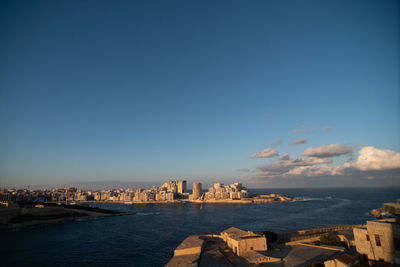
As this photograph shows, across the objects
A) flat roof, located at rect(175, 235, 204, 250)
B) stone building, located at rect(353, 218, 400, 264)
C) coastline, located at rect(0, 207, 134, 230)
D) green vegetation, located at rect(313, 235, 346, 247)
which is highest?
stone building, located at rect(353, 218, 400, 264)

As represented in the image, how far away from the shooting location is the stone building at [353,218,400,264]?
13.6 metres

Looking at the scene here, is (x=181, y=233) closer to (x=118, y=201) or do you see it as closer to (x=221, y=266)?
(x=221, y=266)

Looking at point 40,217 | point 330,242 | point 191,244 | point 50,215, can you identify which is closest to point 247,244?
point 191,244

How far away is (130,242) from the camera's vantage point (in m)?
40.9

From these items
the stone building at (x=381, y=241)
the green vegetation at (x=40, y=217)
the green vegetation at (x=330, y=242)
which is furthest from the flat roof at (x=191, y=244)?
the green vegetation at (x=40, y=217)

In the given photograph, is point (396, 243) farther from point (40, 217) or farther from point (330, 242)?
point (40, 217)

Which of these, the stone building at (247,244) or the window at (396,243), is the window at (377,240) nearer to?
the window at (396,243)

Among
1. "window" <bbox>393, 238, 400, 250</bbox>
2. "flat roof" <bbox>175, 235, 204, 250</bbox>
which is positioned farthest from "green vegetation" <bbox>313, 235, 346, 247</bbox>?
"flat roof" <bbox>175, 235, 204, 250</bbox>

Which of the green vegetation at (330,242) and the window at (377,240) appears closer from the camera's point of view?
the window at (377,240)

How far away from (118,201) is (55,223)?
107217 millimetres

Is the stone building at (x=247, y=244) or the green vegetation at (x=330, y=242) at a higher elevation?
the stone building at (x=247, y=244)

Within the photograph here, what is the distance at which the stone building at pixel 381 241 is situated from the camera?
13586 millimetres

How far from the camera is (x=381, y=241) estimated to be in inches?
565

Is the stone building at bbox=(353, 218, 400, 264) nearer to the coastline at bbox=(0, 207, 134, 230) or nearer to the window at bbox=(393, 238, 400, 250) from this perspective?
the window at bbox=(393, 238, 400, 250)
